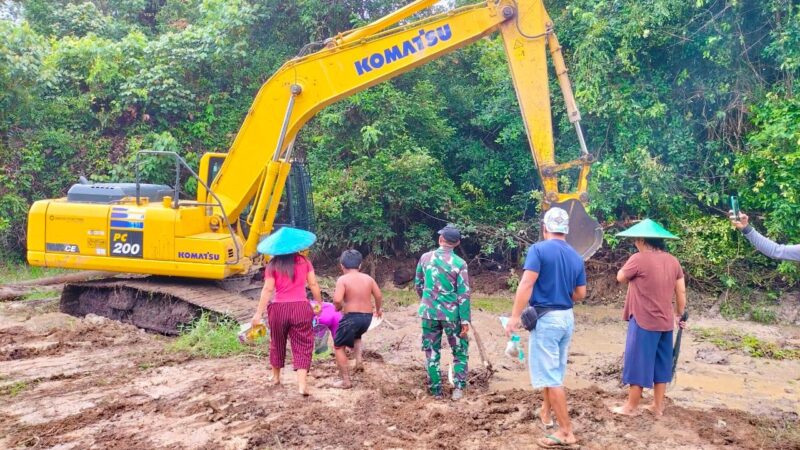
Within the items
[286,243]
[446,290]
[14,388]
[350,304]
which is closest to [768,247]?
[446,290]

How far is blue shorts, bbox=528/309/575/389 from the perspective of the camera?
4816mm

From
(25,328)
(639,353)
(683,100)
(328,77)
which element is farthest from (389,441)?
(683,100)

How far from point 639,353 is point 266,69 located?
39.3 ft

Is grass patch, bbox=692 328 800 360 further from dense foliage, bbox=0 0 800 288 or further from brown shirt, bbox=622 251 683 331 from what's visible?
brown shirt, bbox=622 251 683 331

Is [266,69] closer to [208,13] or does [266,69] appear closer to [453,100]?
[208,13]

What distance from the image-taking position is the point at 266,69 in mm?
15070

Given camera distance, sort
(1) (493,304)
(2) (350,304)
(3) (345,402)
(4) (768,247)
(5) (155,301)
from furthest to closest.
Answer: (1) (493,304)
(5) (155,301)
(2) (350,304)
(3) (345,402)
(4) (768,247)

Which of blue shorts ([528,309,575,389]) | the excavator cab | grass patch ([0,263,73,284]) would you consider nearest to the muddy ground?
blue shorts ([528,309,575,389])

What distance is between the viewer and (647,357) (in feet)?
17.2

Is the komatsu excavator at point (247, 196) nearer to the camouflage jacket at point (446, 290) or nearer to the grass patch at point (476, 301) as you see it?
the camouflage jacket at point (446, 290)

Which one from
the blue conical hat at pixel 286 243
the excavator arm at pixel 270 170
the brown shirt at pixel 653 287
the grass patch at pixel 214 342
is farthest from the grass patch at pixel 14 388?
the brown shirt at pixel 653 287

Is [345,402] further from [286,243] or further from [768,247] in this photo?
[768,247]

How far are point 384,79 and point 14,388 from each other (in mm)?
5250

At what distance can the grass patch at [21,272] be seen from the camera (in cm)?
1222
